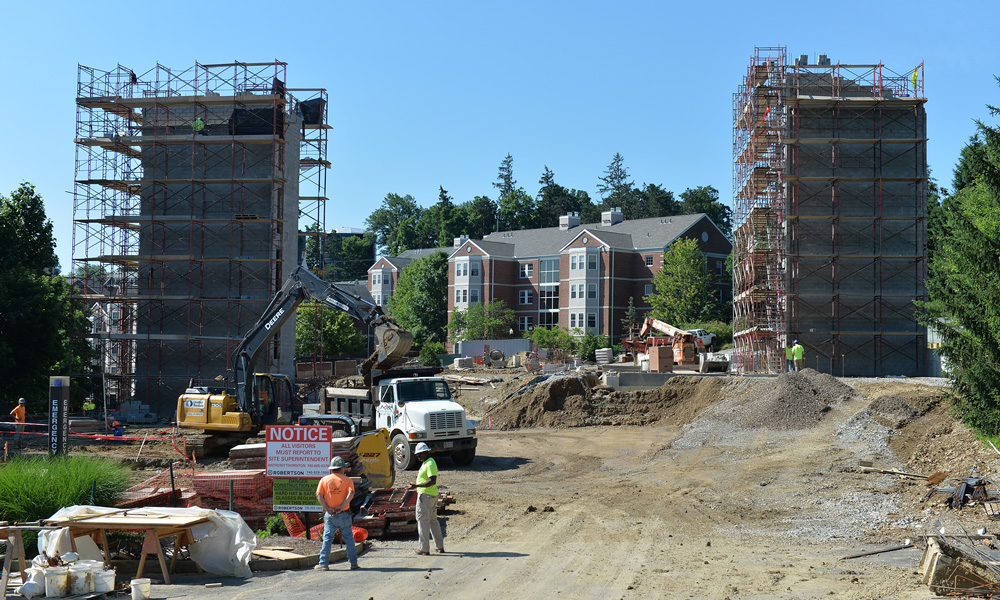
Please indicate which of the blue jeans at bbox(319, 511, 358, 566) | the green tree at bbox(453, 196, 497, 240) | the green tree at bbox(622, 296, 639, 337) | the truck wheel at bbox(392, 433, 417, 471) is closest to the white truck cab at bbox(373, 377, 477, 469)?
the truck wheel at bbox(392, 433, 417, 471)

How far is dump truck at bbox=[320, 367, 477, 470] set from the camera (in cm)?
2180

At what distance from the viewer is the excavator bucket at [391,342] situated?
22.5 meters

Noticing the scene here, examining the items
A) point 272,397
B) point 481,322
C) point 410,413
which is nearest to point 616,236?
point 481,322

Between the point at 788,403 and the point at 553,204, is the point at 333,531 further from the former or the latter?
the point at 553,204

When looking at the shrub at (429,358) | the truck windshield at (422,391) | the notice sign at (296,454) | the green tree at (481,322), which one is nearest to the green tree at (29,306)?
the truck windshield at (422,391)

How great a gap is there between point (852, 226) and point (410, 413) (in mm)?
27323

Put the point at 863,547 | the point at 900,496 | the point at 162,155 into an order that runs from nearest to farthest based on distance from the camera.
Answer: the point at 863,547
the point at 900,496
the point at 162,155

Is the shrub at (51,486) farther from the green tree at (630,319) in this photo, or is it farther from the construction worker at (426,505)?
the green tree at (630,319)

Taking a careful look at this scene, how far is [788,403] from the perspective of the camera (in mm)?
28391

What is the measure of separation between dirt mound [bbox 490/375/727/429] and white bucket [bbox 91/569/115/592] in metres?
24.2

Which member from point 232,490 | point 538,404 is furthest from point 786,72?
point 232,490

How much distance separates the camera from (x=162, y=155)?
40.6 meters

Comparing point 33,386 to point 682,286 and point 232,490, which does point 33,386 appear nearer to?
point 232,490

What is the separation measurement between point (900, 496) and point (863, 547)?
4413mm
